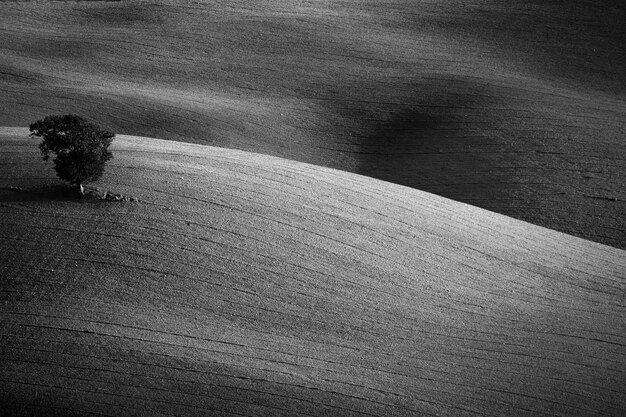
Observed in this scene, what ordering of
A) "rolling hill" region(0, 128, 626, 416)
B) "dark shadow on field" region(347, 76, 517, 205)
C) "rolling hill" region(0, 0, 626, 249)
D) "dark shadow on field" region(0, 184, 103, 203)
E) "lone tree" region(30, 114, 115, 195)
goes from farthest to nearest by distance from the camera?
"rolling hill" region(0, 0, 626, 249), "dark shadow on field" region(347, 76, 517, 205), "dark shadow on field" region(0, 184, 103, 203), "lone tree" region(30, 114, 115, 195), "rolling hill" region(0, 128, 626, 416)

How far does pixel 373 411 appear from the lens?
1054 cm

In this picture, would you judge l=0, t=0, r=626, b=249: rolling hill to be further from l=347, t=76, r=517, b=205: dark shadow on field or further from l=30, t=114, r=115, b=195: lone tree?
l=30, t=114, r=115, b=195: lone tree

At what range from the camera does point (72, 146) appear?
14367mm

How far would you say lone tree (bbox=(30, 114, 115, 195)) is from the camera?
46.8 feet

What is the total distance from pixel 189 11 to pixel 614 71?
20112 millimetres

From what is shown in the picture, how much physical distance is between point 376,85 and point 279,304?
18410 mm

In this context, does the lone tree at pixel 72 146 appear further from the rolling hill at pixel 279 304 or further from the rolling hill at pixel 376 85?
the rolling hill at pixel 376 85

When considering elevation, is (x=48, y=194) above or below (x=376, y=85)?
above

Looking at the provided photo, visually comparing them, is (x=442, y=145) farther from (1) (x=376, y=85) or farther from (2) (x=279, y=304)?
(2) (x=279, y=304)

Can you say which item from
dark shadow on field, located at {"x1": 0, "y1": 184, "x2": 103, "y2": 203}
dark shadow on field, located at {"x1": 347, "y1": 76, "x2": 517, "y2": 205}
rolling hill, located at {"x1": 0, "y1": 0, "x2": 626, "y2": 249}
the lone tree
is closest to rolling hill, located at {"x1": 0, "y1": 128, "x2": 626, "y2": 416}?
dark shadow on field, located at {"x1": 0, "y1": 184, "x2": 103, "y2": 203}

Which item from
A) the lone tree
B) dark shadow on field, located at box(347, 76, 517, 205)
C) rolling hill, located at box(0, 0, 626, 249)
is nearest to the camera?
the lone tree

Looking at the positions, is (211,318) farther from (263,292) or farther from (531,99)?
(531,99)

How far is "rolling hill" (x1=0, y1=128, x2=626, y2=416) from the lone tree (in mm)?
614

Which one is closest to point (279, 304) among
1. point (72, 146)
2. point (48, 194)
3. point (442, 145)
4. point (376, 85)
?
point (72, 146)
